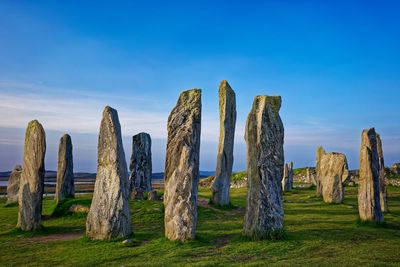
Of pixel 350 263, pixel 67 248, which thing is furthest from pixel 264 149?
pixel 67 248

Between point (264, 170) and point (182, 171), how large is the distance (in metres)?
2.87

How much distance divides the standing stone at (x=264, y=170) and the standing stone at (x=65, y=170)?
14.0 meters

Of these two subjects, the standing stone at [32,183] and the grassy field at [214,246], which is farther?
the standing stone at [32,183]

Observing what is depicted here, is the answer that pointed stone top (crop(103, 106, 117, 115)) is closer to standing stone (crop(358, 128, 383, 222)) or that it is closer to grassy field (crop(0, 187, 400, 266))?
grassy field (crop(0, 187, 400, 266))

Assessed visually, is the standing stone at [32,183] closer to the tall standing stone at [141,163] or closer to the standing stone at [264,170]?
the standing stone at [264,170]

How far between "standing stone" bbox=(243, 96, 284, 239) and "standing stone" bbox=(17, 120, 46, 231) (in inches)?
346

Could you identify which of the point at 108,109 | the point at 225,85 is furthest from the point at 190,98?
the point at 225,85

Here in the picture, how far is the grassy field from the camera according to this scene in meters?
11.6

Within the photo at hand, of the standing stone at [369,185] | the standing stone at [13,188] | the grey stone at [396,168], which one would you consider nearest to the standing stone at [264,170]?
the standing stone at [369,185]

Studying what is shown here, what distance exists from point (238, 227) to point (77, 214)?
894 cm

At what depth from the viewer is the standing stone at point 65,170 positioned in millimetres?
24344

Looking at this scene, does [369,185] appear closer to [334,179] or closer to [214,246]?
[214,246]

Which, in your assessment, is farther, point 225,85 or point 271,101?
point 225,85

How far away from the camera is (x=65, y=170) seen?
81.0 ft
